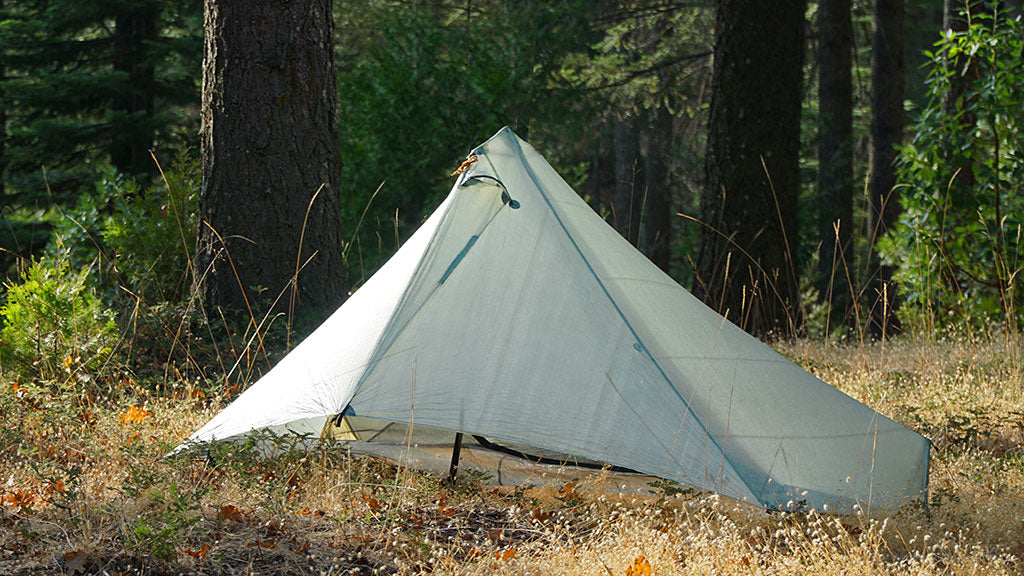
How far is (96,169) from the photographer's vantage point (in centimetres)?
1354

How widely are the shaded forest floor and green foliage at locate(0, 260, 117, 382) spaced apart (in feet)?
1.35

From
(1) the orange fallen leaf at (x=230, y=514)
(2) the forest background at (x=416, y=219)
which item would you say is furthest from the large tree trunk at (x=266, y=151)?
(1) the orange fallen leaf at (x=230, y=514)

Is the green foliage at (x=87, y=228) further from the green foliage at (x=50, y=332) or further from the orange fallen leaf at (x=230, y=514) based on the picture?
the orange fallen leaf at (x=230, y=514)

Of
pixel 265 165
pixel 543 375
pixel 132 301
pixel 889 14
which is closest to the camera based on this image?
pixel 543 375

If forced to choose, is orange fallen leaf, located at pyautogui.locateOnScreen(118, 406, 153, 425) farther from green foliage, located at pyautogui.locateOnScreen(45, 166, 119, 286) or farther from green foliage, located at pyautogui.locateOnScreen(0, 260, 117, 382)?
green foliage, located at pyautogui.locateOnScreen(45, 166, 119, 286)

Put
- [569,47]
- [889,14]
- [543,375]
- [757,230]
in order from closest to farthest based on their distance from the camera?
[543,375] < [757,230] < [889,14] < [569,47]

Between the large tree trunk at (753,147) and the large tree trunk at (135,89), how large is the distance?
909 centimetres

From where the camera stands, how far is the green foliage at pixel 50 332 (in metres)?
4.48

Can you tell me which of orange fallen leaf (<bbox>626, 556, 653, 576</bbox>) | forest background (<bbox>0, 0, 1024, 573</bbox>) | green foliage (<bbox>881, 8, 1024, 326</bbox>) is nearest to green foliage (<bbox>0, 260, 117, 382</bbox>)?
forest background (<bbox>0, 0, 1024, 573</bbox>)

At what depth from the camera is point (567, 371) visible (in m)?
3.09

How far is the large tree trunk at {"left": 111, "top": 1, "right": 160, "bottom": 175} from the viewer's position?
12.8m

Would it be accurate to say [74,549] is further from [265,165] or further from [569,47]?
[569,47]

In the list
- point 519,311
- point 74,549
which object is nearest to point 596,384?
point 519,311

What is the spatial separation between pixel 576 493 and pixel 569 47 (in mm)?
10135
